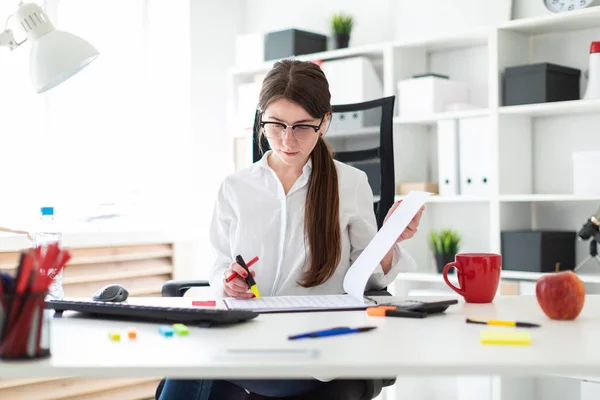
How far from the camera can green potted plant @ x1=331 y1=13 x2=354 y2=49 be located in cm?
375

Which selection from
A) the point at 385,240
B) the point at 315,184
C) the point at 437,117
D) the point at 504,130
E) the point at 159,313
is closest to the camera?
the point at 159,313

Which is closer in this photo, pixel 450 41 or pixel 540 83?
pixel 540 83

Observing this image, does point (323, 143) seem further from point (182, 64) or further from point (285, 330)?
point (182, 64)

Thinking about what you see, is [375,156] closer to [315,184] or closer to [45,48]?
[315,184]

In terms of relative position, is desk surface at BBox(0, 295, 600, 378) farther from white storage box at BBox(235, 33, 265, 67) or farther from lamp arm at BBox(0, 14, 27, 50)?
white storage box at BBox(235, 33, 265, 67)

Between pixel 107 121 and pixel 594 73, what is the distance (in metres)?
2.35

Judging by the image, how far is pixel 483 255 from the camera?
61.7 inches

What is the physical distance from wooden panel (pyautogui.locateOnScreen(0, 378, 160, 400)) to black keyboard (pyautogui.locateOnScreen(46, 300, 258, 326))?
1.72 metres

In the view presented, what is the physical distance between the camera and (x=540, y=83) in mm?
3025

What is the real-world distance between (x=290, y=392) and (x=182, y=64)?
2.77 metres

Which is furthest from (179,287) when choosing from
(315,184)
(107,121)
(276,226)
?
(107,121)

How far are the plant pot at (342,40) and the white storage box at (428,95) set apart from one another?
458 millimetres

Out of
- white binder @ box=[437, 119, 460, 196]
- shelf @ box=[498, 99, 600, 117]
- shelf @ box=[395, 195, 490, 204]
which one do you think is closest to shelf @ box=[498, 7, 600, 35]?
shelf @ box=[498, 99, 600, 117]

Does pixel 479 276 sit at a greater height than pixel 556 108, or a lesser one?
lesser
